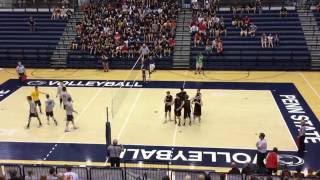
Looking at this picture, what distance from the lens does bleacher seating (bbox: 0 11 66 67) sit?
3434 cm

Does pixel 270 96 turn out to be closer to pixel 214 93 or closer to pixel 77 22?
pixel 214 93

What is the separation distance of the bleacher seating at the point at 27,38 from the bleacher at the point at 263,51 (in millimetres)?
10603

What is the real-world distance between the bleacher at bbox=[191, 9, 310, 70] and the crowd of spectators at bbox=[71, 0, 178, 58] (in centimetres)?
270

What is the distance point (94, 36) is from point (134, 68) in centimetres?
441

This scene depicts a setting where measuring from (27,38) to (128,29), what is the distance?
7816 millimetres

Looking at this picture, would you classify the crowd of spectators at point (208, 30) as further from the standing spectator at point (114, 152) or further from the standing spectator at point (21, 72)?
the standing spectator at point (114, 152)

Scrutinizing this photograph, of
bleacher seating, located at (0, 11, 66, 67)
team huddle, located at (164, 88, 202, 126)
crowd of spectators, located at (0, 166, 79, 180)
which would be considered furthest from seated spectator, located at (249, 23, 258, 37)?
crowd of spectators, located at (0, 166, 79, 180)

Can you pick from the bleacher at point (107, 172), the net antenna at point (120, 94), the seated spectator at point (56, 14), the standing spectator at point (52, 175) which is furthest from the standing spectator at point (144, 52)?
the standing spectator at point (52, 175)

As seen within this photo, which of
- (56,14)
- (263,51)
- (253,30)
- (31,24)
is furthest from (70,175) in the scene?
(56,14)

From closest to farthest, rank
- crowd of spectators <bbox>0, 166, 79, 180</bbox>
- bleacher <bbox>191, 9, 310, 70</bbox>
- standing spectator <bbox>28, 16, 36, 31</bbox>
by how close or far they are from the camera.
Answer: crowd of spectators <bbox>0, 166, 79, 180</bbox> → bleacher <bbox>191, 9, 310, 70</bbox> → standing spectator <bbox>28, 16, 36, 31</bbox>

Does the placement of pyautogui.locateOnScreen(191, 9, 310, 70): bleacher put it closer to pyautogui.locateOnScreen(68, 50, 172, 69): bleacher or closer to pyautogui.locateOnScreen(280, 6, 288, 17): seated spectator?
pyautogui.locateOnScreen(280, 6, 288, 17): seated spectator

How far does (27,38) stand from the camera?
36031 mm

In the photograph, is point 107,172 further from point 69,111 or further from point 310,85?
point 310,85

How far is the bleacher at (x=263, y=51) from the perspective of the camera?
3184cm
